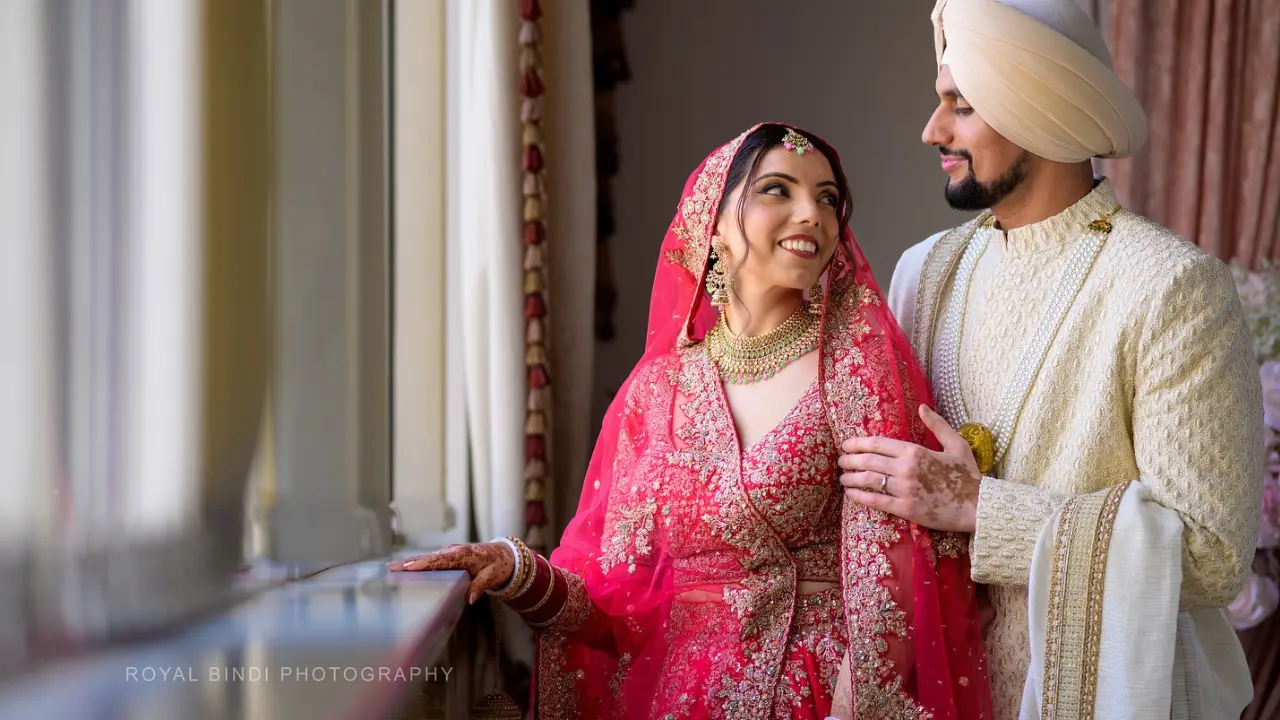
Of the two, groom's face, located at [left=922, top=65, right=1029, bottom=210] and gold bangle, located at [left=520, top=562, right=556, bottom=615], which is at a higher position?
groom's face, located at [left=922, top=65, right=1029, bottom=210]

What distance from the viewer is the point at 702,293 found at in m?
1.92

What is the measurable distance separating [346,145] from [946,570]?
1.22 meters

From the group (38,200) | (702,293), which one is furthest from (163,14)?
(702,293)

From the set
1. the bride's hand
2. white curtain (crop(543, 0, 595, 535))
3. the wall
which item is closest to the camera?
the bride's hand

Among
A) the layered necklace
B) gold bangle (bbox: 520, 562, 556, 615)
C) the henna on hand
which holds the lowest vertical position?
gold bangle (bbox: 520, 562, 556, 615)

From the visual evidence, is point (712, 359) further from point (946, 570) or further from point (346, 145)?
point (346, 145)

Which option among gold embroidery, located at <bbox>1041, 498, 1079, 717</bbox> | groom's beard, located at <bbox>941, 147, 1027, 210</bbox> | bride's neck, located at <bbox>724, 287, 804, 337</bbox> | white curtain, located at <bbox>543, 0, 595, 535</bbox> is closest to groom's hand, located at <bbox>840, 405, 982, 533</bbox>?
gold embroidery, located at <bbox>1041, 498, 1079, 717</bbox>

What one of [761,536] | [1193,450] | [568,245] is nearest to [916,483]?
[761,536]

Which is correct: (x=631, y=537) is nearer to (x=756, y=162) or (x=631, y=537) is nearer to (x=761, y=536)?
(x=761, y=536)

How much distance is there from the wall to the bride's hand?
5.51 ft

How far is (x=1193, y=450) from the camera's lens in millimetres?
1555

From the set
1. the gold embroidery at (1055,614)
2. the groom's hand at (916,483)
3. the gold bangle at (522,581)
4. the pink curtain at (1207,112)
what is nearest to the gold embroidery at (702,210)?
the groom's hand at (916,483)

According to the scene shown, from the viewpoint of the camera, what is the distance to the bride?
1591 millimetres

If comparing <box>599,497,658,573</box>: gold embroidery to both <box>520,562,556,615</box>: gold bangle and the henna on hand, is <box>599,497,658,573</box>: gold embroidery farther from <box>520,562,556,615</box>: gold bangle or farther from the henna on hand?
the henna on hand
